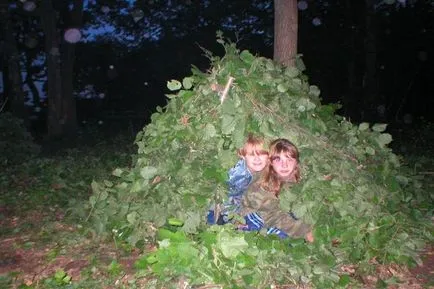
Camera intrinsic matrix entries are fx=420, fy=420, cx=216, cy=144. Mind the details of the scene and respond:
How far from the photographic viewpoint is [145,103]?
104 ft

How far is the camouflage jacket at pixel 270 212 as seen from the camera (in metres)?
4.57

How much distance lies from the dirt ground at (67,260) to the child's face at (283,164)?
1.18 meters

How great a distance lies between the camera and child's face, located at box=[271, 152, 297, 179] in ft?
14.8

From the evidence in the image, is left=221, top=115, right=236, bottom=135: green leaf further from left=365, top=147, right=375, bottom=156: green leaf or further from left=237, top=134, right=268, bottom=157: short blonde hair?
left=365, top=147, right=375, bottom=156: green leaf

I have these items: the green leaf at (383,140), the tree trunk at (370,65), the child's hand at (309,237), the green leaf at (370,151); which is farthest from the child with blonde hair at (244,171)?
the tree trunk at (370,65)

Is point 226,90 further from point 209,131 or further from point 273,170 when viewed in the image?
point 273,170

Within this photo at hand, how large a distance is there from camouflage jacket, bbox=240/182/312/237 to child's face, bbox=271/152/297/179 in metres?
0.26

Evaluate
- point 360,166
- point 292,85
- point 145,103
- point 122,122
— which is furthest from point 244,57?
point 145,103

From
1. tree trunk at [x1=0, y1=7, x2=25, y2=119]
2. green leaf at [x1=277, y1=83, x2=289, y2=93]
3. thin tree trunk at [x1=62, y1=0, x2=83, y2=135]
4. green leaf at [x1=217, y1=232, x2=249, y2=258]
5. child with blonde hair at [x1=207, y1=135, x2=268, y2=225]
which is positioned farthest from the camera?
thin tree trunk at [x1=62, y1=0, x2=83, y2=135]

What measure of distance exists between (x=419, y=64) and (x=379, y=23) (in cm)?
342

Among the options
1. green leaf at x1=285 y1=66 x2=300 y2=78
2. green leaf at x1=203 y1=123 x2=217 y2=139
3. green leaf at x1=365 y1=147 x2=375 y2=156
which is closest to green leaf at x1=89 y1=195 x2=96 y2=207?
green leaf at x1=203 y1=123 x2=217 y2=139

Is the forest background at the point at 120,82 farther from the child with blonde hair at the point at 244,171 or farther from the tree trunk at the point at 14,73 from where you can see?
the child with blonde hair at the point at 244,171

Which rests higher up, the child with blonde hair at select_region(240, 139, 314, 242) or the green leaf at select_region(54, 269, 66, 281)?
the child with blonde hair at select_region(240, 139, 314, 242)

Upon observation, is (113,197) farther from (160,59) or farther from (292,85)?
(160,59)
